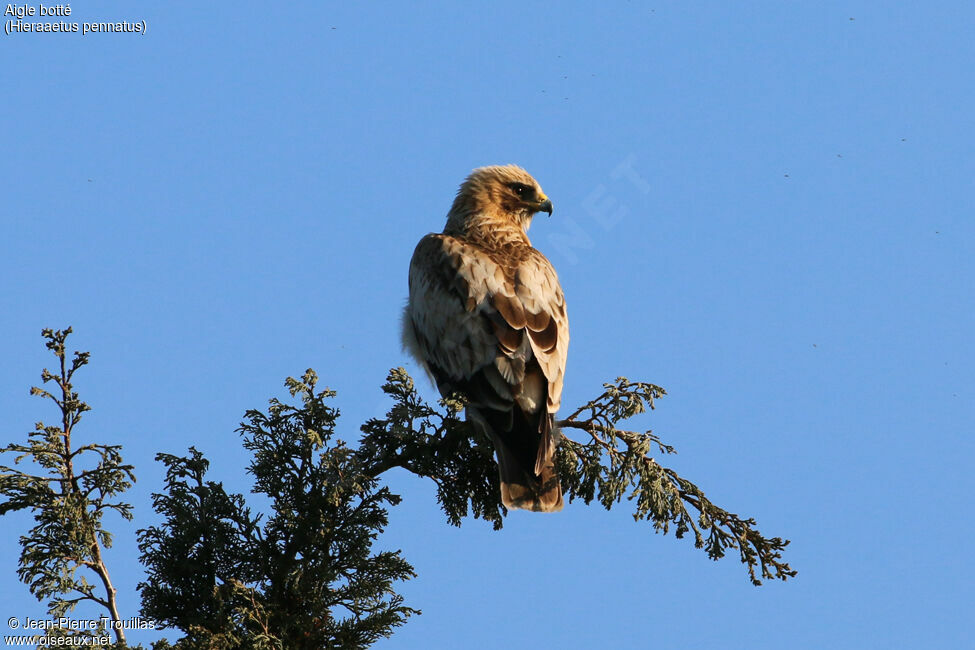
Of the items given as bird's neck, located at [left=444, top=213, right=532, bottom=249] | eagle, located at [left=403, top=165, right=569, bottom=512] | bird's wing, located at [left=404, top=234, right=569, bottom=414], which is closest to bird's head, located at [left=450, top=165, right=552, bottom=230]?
bird's neck, located at [left=444, top=213, right=532, bottom=249]

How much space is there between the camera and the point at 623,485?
5637 millimetres

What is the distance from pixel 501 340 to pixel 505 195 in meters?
2.65

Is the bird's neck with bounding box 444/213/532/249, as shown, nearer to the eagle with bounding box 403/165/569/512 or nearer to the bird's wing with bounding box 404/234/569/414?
the eagle with bounding box 403/165/569/512

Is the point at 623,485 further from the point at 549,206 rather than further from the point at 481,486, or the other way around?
the point at 549,206

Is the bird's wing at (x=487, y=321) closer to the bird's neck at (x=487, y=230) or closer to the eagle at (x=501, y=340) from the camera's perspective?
the eagle at (x=501, y=340)

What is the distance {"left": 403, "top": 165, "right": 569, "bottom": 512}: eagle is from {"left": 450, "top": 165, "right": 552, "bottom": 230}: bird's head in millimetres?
544

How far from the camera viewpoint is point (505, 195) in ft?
28.5

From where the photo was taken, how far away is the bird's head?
28.3ft

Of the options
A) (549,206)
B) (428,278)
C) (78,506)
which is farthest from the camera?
(549,206)

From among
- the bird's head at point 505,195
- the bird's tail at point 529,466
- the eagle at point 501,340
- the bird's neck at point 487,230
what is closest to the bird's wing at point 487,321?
the eagle at point 501,340

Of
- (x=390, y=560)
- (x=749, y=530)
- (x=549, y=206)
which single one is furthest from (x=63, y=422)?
(x=549, y=206)

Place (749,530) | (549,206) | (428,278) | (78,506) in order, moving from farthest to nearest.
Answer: (549,206), (428,278), (749,530), (78,506)

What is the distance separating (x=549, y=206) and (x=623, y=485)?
3.62 meters

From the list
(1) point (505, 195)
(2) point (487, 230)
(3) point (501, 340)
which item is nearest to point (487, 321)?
(3) point (501, 340)
